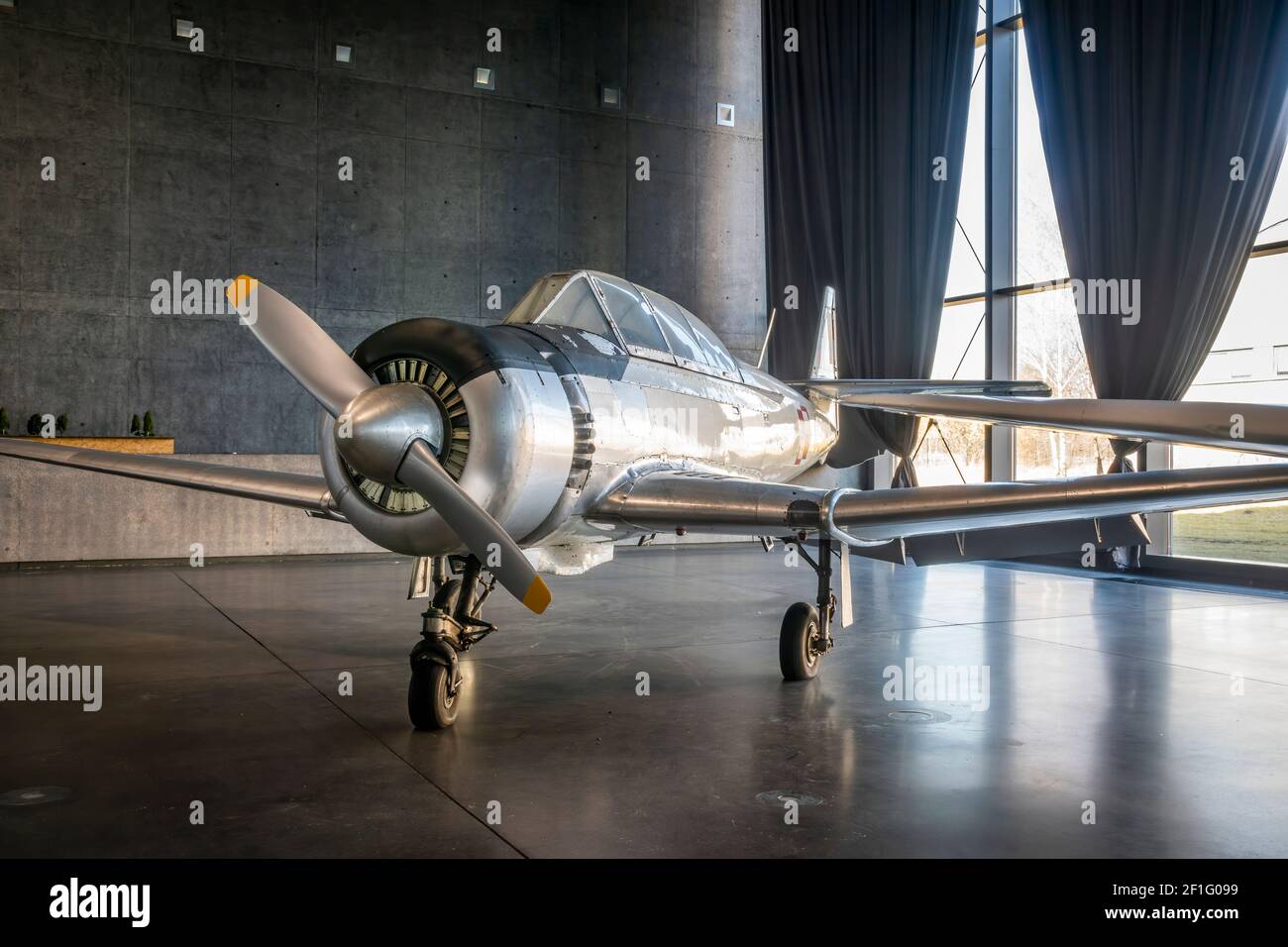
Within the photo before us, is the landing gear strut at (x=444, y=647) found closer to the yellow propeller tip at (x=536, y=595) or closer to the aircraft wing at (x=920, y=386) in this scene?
the yellow propeller tip at (x=536, y=595)

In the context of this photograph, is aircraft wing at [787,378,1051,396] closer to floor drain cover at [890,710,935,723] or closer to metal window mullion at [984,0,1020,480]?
floor drain cover at [890,710,935,723]

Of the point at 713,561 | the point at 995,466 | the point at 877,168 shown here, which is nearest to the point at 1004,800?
the point at 713,561

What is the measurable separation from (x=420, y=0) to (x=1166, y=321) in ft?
33.3

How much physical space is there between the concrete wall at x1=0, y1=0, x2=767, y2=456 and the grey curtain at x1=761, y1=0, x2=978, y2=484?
49.4 inches

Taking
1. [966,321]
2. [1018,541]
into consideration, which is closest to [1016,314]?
[966,321]

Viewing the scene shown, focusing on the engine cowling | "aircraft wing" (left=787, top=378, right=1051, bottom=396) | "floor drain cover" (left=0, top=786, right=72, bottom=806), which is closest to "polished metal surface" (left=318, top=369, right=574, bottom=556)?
the engine cowling

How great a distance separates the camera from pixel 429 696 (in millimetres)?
4094

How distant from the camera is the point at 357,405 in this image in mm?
3721

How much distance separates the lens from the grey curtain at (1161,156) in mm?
8680

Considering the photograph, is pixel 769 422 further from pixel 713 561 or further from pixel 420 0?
pixel 420 0

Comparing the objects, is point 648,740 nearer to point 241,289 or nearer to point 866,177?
point 241,289

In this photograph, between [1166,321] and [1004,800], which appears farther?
[1166,321]

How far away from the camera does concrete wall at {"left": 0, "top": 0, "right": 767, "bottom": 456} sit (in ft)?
37.0

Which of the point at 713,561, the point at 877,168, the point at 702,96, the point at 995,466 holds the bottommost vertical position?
the point at 713,561
